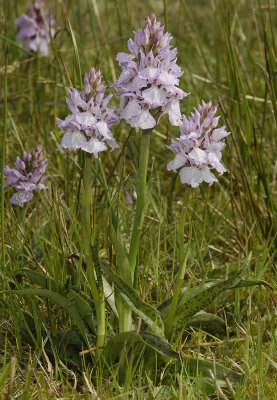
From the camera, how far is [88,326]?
191 cm

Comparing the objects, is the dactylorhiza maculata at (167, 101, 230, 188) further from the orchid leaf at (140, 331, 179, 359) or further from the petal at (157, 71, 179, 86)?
the orchid leaf at (140, 331, 179, 359)

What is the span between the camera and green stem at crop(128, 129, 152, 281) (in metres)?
1.69

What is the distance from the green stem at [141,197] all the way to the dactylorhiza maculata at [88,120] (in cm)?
10

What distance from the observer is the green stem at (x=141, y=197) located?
1.69m

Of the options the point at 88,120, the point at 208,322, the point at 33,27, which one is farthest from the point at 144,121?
the point at 33,27

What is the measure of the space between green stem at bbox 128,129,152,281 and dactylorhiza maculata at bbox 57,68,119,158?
10cm

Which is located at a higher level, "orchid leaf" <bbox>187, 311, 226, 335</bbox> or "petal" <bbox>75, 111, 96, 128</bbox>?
"petal" <bbox>75, 111, 96, 128</bbox>

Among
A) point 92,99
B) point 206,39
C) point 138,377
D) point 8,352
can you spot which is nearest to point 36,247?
point 8,352

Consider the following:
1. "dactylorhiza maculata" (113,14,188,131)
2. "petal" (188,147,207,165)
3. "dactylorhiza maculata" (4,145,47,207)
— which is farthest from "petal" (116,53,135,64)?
"dactylorhiza maculata" (4,145,47,207)

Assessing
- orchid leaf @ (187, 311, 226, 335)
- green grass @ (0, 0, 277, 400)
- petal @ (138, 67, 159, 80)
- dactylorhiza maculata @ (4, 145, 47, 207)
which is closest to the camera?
petal @ (138, 67, 159, 80)

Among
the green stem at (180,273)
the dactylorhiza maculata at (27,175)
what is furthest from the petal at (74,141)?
the dactylorhiza maculata at (27,175)

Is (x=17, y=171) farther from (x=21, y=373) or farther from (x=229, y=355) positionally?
(x=229, y=355)

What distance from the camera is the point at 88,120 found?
63.4 inches

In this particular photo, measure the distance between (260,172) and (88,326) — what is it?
1.13m
